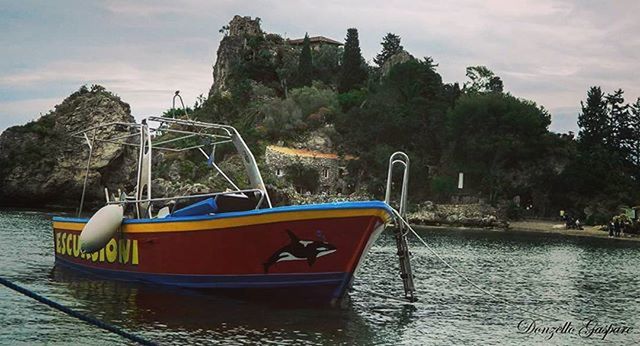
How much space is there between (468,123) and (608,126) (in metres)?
19.4

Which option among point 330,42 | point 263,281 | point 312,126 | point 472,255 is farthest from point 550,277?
point 330,42

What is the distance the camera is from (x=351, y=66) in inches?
4599

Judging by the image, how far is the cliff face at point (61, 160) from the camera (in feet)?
259

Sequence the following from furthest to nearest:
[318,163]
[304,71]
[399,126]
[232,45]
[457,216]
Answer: [232,45]
[304,71]
[399,126]
[318,163]
[457,216]

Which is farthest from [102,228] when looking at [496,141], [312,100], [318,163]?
[312,100]

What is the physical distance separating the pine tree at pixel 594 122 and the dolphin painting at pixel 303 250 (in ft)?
259

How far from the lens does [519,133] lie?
281ft

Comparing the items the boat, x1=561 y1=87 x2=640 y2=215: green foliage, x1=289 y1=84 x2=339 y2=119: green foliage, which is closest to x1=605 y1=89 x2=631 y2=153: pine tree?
x1=561 y1=87 x2=640 y2=215: green foliage

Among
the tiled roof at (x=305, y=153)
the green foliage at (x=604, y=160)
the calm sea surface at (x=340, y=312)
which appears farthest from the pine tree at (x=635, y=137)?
the calm sea surface at (x=340, y=312)

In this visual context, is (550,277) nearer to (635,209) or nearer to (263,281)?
(263,281)

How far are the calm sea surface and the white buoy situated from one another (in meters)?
1.21

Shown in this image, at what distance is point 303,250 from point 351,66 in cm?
10242

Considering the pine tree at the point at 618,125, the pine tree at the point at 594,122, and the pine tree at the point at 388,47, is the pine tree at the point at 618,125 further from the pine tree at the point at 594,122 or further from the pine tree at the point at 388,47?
the pine tree at the point at 388,47

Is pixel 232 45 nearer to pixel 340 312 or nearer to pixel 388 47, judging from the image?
pixel 388 47
